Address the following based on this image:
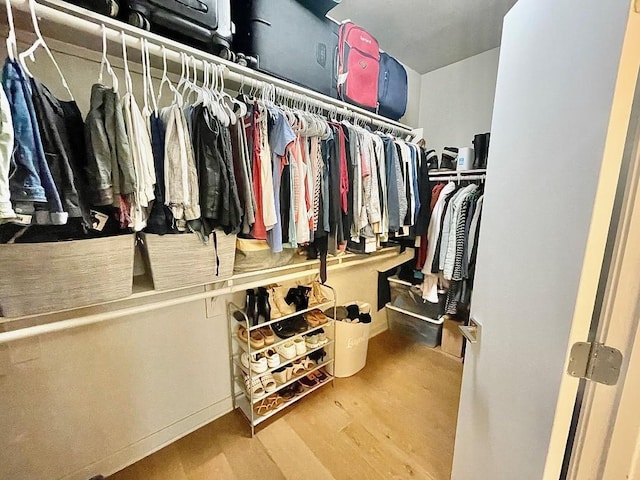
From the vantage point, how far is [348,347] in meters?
1.91

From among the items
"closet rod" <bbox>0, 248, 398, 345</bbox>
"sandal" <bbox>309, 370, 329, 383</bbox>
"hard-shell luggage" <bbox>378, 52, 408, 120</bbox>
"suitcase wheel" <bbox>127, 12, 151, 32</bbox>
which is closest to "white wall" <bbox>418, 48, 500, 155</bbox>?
"hard-shell luggage" <bbox>378, 52, 408, 120</bbox>

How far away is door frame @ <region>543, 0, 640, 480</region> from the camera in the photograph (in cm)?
50

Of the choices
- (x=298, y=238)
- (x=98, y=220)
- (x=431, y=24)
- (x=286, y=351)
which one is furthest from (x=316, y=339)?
(x=431, y=24)

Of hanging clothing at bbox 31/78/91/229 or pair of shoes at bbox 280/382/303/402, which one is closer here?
hanging clothing at bbox 31/78/91/229

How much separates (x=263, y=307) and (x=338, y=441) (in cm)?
82

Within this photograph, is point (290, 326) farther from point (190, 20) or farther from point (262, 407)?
point (190, 20)

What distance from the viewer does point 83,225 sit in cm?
90

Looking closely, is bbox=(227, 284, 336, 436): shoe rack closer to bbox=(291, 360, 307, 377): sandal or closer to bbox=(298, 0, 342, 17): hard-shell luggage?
bbox=(291, 360, 307, 377): sandal

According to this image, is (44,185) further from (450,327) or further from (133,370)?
(450,327)

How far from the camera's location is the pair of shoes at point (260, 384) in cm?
149

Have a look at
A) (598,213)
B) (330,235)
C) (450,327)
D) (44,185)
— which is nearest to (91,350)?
(44,185)

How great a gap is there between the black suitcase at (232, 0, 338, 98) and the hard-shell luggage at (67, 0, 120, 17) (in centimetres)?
46

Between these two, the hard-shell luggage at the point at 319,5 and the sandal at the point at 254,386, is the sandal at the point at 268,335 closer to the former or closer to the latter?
the sandal at the point at 254,386

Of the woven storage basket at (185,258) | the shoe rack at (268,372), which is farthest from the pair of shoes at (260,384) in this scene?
the woven storage basket at (185,258)
